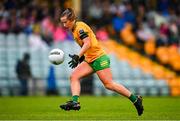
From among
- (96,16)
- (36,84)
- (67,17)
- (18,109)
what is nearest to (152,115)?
(67,17)

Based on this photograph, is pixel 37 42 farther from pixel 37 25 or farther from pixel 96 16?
pixel 96 16

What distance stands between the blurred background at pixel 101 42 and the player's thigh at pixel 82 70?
11.9 metres

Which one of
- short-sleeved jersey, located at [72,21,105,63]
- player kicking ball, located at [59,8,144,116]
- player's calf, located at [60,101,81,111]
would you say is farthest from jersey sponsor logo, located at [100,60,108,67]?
player's calf, located at [60,101,81,111]

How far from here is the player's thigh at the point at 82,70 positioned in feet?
47.2

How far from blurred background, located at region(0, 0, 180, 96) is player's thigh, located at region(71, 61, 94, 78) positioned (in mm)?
11860

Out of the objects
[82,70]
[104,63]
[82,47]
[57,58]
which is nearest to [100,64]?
[104,63]

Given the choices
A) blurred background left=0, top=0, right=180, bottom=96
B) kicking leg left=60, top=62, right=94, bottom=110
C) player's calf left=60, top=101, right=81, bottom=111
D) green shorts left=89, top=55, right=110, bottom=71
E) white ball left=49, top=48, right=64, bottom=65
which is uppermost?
blurred background left=0, top=0, right=180, bottom=96

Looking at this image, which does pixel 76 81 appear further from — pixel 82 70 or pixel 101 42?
pixel 101 42

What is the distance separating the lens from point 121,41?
27.9 metres

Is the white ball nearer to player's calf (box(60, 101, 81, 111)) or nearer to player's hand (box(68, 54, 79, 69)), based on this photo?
player's hand (box(68, 54, 79, 69))

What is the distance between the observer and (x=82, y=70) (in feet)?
47.4

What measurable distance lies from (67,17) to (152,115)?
8.81ft

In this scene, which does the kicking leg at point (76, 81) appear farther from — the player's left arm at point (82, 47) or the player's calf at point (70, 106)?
the player's left arm at point (82, 47)

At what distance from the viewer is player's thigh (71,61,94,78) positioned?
47.2 feet
